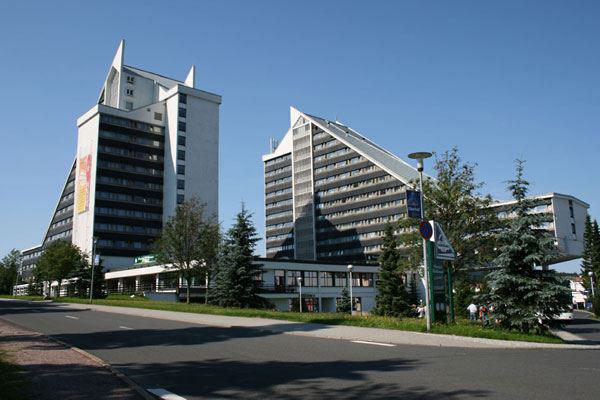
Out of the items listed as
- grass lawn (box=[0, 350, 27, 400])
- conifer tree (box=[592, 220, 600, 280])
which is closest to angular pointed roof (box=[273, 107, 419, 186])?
conifer tree (box=[592, 220, 600, 280])

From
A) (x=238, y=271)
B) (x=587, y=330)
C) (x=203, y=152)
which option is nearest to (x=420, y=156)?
(x=587, y=330)

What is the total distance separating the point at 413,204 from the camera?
18859mm

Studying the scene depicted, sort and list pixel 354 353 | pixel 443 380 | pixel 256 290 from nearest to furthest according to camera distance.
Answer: pixel 443 380, pixel 354 353, pixel 256 290

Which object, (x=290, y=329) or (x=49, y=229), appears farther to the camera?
(x=49, y=229)

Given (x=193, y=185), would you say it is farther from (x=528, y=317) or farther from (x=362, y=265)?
(x=528, y=317)

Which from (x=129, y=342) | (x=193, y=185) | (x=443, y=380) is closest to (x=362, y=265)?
(x=193, y=185)

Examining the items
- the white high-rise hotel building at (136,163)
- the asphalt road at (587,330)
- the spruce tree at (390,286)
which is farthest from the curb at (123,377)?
the white high-rise hotel building at (136,163)

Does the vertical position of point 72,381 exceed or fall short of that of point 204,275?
it falls short

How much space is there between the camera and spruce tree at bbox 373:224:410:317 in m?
48.8

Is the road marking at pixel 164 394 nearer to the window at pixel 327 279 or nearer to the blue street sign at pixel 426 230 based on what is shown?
the blue street sign at pixel 426 230

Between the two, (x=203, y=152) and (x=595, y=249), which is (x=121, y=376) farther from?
(x=203, y=152)

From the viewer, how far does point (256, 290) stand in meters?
38.2

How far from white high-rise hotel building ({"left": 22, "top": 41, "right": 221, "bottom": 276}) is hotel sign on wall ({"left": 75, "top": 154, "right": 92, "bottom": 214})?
7.6 inches

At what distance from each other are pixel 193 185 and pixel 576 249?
240 ft
